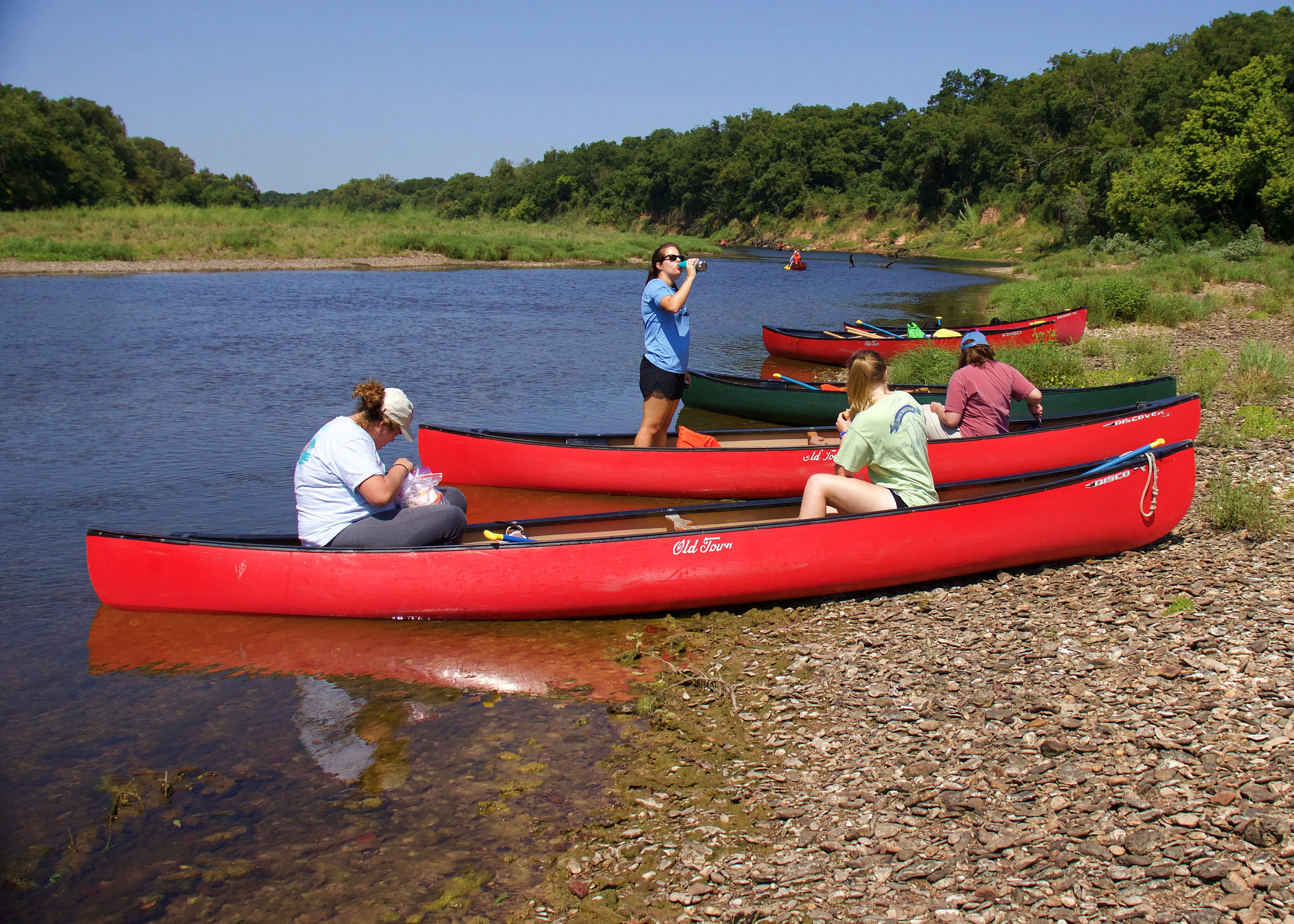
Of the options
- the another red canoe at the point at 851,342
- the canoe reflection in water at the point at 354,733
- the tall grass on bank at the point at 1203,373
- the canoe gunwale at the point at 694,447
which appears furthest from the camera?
the another red canoe at the point at 851,342

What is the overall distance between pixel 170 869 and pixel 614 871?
189cm

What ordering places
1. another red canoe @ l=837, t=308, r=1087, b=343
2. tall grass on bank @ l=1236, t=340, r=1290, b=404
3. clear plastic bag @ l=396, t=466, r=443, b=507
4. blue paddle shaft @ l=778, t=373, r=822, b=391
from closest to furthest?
clear plastic bag @ l=396, t=466, r=443, b=507, tall grass on bank @ l=1236, t=340, r=1290, b=404, blue paddle shaft @ l=778, t=373, r=822, b=391, another red canoe @ l=837, t=308, r=1087, b=343

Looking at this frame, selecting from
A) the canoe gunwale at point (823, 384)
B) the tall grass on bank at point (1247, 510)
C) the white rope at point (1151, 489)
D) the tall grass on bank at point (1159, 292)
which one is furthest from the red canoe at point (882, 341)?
the white rope at point (1151, 489)

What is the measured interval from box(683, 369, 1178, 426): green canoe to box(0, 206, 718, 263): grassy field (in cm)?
3268

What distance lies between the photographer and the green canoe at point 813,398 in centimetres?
1030

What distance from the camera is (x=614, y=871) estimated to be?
11.5ft

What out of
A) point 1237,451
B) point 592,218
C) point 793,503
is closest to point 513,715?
point 793,503

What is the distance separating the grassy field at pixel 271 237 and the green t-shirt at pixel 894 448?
123 feet

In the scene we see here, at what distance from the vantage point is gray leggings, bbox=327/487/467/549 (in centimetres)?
577

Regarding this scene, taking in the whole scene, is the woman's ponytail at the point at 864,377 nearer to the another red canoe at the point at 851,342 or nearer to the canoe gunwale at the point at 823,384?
the canoe gunwale at the point at 823,384

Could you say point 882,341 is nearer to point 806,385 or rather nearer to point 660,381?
point 806,385

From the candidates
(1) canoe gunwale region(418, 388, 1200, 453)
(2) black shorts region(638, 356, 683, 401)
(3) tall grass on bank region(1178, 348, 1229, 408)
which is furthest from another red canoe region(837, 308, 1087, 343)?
(2) black shorts region(638, 356, 683, 401)

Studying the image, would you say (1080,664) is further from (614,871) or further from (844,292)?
(844,292)

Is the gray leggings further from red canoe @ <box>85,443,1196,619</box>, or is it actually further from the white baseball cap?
the white baseball cap
